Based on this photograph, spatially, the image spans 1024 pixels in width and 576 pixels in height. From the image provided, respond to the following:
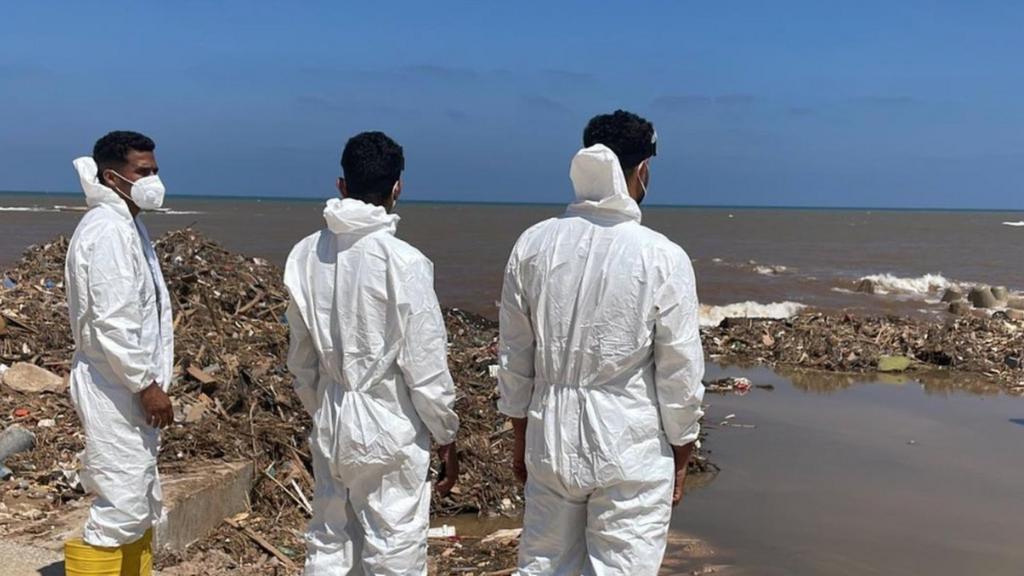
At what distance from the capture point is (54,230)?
39156 millimetres

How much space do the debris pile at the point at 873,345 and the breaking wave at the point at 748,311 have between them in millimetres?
2287

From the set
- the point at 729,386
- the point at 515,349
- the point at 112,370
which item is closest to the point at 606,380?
the point at 515,349

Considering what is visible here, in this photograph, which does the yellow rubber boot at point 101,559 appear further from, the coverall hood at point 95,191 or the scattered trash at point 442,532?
the scattered trash at point 442,532

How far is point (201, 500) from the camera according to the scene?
5273 millimetres

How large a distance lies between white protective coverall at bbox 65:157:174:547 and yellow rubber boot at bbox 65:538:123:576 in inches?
2.1

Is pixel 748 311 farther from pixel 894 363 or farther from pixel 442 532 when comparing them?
pixel 442 532

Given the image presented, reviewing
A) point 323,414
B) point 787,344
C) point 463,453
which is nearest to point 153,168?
point 323,414

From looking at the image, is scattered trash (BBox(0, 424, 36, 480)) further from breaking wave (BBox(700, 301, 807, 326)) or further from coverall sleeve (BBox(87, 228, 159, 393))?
breaking wave (BBox(700, 301, 807, 326))

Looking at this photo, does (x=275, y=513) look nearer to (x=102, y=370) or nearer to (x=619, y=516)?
(x=102, y=370)

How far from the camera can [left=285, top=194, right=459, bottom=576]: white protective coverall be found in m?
3.39

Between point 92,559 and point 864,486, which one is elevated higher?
point 92,559

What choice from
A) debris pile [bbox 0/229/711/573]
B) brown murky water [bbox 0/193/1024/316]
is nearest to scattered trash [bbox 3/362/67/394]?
debris pile [bbox 0/229/711/573]

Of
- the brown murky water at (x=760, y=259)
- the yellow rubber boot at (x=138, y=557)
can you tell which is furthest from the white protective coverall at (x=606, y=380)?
the brown murky water at (x=760, y=259)

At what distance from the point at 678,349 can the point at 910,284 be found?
27.5m
